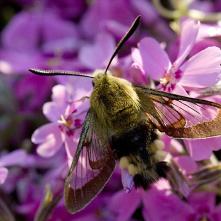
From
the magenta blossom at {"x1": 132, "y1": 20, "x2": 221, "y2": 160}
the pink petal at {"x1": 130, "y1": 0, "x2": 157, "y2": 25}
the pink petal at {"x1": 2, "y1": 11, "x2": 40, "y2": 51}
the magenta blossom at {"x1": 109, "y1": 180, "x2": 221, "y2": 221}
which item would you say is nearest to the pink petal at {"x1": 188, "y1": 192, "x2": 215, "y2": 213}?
the magenta blossom at {"x1": 109, "y1": 180, "x2": 221, "y2": 221}

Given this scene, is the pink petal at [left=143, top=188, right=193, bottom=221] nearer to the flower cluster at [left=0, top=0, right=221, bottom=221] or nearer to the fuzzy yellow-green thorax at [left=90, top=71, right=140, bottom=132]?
the flower cluster at [left=0, top=0, right=221, bottom=221]

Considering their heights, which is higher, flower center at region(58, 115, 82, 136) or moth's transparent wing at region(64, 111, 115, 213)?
flower center at region(58, 115, 82, 136)

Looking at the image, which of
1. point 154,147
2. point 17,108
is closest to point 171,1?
point 17,108

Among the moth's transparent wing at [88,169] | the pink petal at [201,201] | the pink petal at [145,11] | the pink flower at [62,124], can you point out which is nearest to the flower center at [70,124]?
the pink flower at [62,124]

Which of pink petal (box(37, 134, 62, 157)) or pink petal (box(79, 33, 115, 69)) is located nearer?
pink petal (box(37, 134, 62, 157))

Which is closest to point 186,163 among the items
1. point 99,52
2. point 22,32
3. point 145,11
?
point 99,52

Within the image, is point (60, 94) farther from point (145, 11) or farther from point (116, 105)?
point (145, 11)

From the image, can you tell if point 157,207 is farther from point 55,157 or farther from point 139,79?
point 55,157
